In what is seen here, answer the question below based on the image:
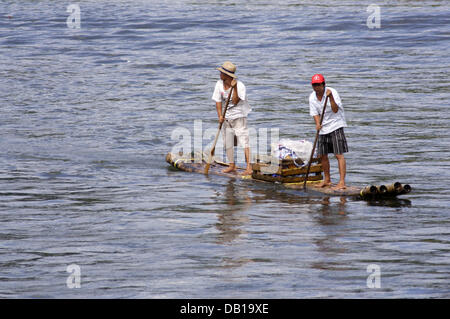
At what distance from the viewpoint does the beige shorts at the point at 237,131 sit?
49.7 ft

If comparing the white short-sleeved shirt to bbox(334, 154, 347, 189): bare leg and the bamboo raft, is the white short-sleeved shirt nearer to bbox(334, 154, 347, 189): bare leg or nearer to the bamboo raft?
Answer: bbox(334, 154, 347, 189): bare leg

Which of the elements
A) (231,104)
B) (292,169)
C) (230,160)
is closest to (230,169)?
(230,160)

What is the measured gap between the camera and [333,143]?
13164mm

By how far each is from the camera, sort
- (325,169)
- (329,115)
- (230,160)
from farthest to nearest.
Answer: (230,160)
(325,169)
(329,115)

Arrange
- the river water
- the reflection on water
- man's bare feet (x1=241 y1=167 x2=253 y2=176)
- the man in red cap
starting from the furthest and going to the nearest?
man's bare feet (x1=241 y1=167 x2=253 y2=176), the man in red cap, the reflection on water, the river water

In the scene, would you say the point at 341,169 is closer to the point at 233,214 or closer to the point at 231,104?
the point at 233,214

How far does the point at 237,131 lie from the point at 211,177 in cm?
105

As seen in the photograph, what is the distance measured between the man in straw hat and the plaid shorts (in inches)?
75.9

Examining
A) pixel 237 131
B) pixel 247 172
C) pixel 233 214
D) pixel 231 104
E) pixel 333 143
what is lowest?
pixel 233 214

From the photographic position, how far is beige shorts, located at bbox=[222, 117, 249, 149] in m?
15.1

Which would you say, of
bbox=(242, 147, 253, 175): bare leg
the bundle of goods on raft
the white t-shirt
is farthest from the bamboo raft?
the white t-shirt

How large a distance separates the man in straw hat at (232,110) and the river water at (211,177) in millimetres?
732

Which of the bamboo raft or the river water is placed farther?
the bamboo raft

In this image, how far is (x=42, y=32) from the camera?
1809 inches
